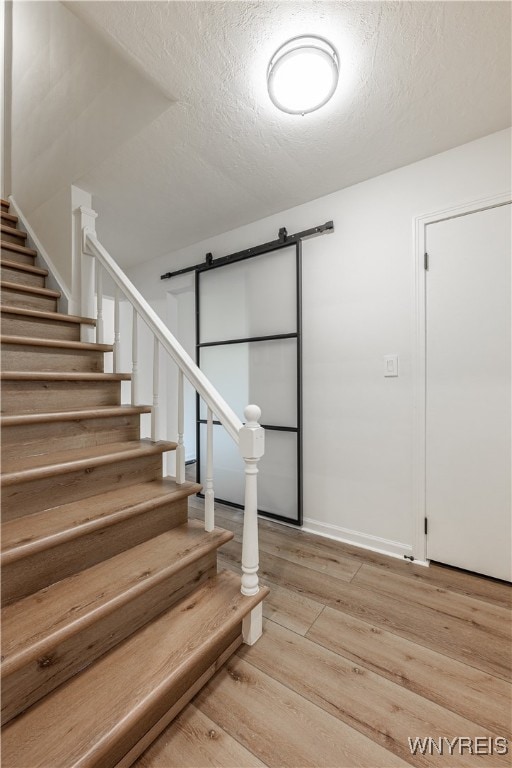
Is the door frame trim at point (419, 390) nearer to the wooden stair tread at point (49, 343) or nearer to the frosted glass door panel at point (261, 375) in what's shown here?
the frosted glass door panel at point (261, 375)

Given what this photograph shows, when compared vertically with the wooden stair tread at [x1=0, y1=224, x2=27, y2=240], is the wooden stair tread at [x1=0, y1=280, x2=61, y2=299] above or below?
below

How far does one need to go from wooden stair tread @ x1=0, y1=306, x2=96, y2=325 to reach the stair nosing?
2.35 ft

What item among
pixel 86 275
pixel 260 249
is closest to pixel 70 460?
pixel 86 275

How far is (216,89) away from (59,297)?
5.59ft

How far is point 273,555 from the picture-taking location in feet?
6.51

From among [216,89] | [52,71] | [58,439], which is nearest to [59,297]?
[58,439]

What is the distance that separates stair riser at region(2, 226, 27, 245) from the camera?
256cm

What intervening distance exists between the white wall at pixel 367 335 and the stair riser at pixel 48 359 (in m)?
1.47

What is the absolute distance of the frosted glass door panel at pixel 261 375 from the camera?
2.42 metres

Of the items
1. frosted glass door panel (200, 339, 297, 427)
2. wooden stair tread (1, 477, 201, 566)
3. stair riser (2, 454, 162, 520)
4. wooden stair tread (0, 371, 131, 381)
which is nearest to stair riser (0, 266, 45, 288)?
wooden stair tread (0, 371, 131, 381)

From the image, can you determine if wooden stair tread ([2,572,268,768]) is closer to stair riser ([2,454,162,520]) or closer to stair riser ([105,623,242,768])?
stair riser ([105,623,242,768])

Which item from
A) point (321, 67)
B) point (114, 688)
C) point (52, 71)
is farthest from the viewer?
point (52, 71)

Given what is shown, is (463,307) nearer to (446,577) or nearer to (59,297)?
(446,577)

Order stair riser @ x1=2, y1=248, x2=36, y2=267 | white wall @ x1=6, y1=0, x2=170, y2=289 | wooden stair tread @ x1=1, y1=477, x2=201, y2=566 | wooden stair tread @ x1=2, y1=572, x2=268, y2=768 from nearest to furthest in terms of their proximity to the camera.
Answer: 1. wooden stair tread @ x1=2, y1=572, x2=268, y2=768
2. wooden stair tread @ x1=1, y1=477, x2=201, y2=566
3. white wall @ x1=6, y1=0, x2=170, y2=289
4. stair riser @ x1=2, y1=248, x2=36, y2=267
